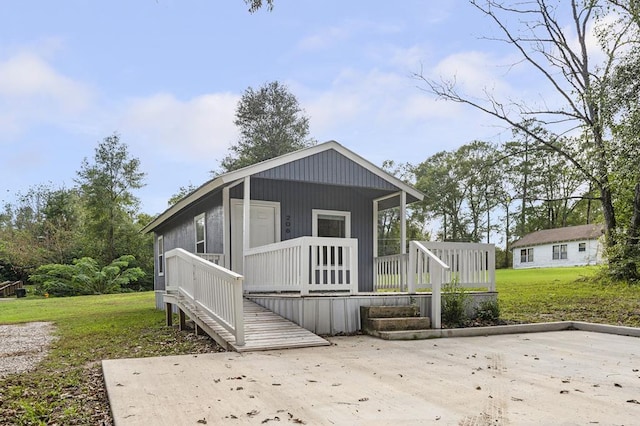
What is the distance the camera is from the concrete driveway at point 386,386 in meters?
3.17

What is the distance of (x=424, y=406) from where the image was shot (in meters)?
3.40

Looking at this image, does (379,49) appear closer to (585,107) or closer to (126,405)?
(585,107)

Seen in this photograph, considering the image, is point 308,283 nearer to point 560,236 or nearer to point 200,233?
point 200,233

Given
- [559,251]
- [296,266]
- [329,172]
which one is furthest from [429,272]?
[559,251]

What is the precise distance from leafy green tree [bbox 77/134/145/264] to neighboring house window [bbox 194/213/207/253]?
19.1 m

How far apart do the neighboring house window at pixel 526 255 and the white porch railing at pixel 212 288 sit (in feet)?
109

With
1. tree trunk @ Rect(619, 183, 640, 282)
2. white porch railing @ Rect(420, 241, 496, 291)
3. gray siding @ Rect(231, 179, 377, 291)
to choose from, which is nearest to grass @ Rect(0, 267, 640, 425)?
tree trunk @ Rect(619, 183, 640, 282)

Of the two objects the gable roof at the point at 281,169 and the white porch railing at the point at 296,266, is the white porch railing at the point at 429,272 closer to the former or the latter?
the white porch railing at the point at 296,266

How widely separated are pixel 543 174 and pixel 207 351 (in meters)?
35.4

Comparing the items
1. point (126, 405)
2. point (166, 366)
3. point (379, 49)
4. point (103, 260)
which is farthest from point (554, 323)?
point (103, 260)

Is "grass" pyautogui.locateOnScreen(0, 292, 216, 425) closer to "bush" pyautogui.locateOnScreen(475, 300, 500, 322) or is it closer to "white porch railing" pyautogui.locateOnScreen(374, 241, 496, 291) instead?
"white porch railing" pyautogui.locateOnScreen(374, 241, 496, 291)

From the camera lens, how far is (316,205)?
10797mm

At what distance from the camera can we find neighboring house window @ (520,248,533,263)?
3619cm


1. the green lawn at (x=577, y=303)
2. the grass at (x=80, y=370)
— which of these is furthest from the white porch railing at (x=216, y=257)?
the green lawn at (x=577, y=303)
